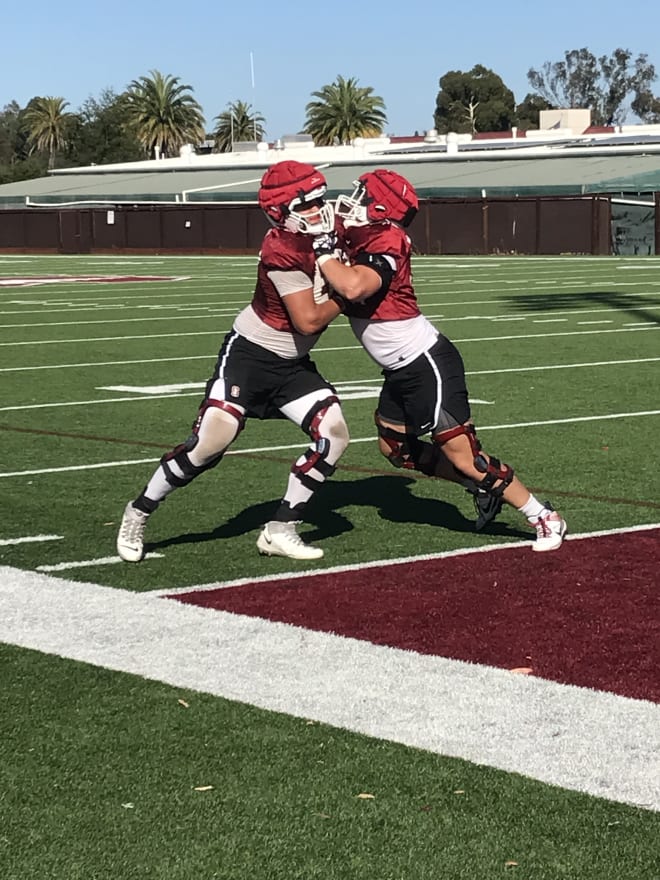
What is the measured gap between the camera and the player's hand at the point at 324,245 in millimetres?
6719

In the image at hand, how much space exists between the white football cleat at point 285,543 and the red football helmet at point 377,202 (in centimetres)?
141

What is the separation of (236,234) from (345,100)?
64.7 m

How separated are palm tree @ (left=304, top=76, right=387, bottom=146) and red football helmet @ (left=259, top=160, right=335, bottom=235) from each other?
11192 cm

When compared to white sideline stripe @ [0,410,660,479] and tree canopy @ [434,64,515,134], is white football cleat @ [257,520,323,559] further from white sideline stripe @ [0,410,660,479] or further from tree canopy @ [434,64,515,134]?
tree canopy @ [434,64,515,134]

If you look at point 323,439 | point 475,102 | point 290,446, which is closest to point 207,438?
point 323,439

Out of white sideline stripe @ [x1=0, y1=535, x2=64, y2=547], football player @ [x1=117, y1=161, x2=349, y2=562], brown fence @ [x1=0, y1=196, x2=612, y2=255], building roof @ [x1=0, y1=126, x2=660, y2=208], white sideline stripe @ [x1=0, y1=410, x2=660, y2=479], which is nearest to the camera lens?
football player @ [x1=117, y1=161, x2=349, y2=562]

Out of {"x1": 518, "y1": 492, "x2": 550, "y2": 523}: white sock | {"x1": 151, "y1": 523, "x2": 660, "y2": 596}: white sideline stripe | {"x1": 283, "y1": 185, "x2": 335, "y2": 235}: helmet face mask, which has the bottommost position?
{"x1": 151, "y1": 523, "x2": 660, "y2": 596}: white sideline stripe

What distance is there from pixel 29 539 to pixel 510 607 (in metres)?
2.59

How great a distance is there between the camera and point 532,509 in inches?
292

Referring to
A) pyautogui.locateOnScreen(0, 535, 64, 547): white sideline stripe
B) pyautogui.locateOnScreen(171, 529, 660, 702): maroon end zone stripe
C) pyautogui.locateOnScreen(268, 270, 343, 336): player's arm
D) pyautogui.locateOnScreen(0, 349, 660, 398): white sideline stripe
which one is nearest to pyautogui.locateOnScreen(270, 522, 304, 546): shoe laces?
pyautogui.locateOnScreen(171, 529, 660, 702): maroon end zone stripe

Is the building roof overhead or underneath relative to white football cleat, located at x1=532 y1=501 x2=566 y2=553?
overhead

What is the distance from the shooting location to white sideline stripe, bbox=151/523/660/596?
22.3 feet

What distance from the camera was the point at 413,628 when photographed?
20.0 ft

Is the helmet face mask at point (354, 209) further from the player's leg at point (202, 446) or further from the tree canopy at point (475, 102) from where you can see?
the tree canopy at point (475, 102)
